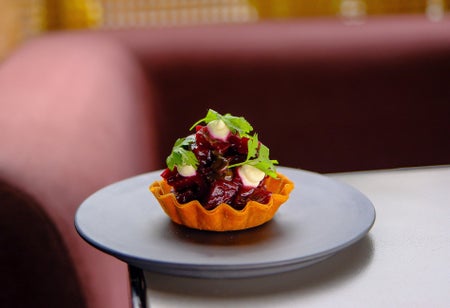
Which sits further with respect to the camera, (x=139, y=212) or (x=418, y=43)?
(x=418, y=43)

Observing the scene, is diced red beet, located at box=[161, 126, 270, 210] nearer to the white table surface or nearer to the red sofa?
the white table surface

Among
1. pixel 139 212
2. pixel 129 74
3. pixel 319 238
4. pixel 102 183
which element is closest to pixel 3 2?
pixel 129 74

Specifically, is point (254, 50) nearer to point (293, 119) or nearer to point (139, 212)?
point (293, 119)

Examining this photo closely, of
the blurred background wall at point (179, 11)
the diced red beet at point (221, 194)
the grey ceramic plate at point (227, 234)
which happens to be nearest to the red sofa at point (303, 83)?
the blurred background wall at point (179, 11)

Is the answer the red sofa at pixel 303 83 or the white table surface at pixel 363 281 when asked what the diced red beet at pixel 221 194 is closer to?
the white table surface at pixel 363 281

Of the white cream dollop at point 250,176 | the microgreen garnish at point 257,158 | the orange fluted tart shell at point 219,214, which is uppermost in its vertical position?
the microgreen garnish at point 257,158

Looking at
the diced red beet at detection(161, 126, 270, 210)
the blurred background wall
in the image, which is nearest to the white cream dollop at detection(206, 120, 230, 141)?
the diced red beet at detection(161, 126, 270, 210)
